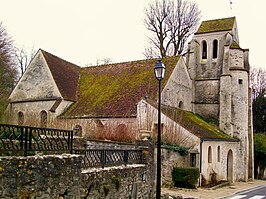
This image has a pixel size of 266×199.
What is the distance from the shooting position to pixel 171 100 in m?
27.6

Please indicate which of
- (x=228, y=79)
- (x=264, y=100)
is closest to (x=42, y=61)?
(x=228, y=79)

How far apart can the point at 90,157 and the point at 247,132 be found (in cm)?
2398

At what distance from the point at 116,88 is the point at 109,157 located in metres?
17.6

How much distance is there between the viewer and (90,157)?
1018 centimetres

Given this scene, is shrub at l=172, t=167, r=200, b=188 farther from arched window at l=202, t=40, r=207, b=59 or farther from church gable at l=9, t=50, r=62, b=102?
arched window at l=202, t=40, r=207, b=59

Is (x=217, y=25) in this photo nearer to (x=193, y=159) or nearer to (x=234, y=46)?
(x=234, y=46)

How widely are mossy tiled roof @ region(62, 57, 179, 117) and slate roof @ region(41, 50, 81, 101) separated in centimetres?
61

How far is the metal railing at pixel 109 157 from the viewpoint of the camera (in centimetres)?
1002

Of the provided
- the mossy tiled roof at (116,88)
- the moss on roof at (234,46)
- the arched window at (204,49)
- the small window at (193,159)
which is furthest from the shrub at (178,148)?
the arched window at (204,49)

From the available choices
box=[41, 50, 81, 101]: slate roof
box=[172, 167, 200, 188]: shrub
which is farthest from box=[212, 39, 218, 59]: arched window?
box=[172, 167, 200, 188]: shrub

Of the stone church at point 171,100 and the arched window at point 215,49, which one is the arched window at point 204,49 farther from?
the arched window at point 215,49

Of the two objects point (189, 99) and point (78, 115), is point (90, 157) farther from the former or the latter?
point (189, 99)

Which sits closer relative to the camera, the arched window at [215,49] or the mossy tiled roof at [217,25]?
the mossy tiled roof at [217,25]

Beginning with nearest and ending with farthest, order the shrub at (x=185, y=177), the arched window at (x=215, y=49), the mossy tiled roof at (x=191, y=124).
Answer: the shrub at (x=185, y=177) → the mossy tiled roof at (x=191, y=124) → the arched window at (x=215, y=49)
